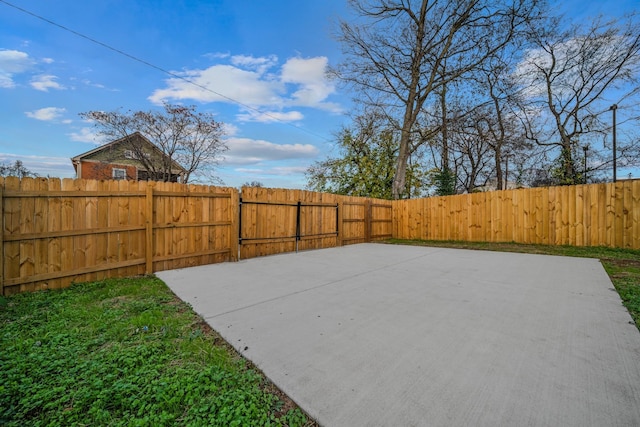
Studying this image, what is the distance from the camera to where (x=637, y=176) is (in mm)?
12625

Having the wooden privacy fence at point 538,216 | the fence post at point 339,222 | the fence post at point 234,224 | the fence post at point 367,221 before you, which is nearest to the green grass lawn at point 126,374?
the fence post at point 234,224

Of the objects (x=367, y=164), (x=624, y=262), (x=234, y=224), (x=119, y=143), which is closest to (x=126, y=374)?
(x=234, y=224)

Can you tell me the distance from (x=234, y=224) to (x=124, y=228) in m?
1.84

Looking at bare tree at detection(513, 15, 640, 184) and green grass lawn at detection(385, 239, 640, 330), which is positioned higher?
bare tree at detection(513, 15, 640, 184)

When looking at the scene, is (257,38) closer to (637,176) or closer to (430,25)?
(430,25)

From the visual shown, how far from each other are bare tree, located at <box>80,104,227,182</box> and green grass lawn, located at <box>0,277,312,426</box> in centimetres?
1433

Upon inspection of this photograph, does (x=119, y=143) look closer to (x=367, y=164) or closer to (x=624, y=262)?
(x=367, y=164)

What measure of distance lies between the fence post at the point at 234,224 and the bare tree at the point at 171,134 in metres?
11.7

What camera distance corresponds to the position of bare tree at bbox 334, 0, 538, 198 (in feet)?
35.4

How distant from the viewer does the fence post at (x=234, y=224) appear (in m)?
5.48

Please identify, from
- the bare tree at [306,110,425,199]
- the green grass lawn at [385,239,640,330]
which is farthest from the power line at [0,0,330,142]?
the green grass lawn at [385,239,640,330]

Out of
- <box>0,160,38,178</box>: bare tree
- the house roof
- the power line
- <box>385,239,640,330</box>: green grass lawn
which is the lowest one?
<box>385,239,640,330</box>: green grass lawn

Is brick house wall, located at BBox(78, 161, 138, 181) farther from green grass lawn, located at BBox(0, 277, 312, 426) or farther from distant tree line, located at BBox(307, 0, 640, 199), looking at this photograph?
green grass lawn, located at BBox(0, 277, 312, 426)

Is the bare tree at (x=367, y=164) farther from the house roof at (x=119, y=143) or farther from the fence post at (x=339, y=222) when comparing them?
the house roof at (x=119, y=143)
